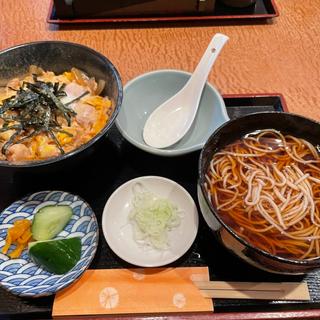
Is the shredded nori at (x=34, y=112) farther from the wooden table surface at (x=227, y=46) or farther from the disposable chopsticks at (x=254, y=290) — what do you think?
the disposable chopsticks at (x=254, y=290)

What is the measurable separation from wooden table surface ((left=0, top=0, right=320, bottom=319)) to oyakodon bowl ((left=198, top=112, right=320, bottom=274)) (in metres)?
0.52

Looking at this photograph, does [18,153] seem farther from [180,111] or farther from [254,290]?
[254,290]

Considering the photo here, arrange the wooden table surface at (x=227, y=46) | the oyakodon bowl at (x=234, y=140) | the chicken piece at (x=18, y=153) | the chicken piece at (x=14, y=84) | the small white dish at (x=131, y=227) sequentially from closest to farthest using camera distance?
the oyakodon bowl at (x=234, y=140) < the small white dish at (x=131, y=227) < the chicken piece at (x=18, y=153) < the chicken piece at (x=14, y=84) < the wooden table surface at (x=227, y=46)

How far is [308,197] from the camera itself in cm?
118

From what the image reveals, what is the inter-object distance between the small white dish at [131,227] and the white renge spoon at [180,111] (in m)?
0.25

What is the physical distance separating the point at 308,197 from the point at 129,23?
1542mm

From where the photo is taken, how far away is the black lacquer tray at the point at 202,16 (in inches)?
83.1

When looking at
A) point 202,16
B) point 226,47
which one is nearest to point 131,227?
point 226,47

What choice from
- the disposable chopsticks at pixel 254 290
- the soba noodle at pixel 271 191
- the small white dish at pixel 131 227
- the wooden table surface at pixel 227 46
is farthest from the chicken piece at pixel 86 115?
the disposable chopsticks at pixel 254 290

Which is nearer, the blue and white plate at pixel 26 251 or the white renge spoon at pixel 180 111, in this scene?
the blue and white plate at pixel 26 251

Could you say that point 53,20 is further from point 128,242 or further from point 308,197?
point 308,197

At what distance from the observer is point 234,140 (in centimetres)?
132

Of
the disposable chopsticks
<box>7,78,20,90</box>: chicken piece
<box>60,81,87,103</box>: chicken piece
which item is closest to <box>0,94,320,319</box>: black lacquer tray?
the disposable chopsticks

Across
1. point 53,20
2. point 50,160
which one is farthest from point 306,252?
point 53,20
